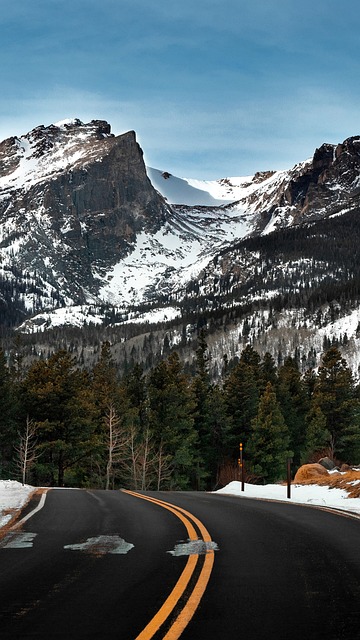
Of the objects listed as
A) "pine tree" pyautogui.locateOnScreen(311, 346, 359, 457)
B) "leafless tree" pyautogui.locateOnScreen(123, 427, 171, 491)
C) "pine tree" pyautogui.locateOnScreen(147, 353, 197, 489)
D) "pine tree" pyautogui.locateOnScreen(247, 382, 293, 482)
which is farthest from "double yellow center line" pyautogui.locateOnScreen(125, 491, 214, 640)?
"pine tree" pyautogui.locateOnScreen(311, 346, 359, 457)

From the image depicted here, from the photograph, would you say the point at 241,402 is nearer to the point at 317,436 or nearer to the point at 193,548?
the point at 317,436

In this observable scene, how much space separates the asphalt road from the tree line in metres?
36.1

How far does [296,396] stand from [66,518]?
60113mm

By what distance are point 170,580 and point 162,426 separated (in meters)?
52.8

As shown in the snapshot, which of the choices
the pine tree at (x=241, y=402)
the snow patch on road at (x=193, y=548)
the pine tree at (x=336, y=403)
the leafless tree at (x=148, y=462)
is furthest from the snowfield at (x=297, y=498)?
the pine tree at (x=336, y=403)

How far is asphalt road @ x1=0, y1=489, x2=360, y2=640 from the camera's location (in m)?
6.04

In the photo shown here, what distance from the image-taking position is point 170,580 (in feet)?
25.8

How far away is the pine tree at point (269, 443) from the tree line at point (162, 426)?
94 mm

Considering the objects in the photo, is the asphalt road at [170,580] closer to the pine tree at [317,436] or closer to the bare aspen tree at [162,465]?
the bare aspen tree at [162,465]

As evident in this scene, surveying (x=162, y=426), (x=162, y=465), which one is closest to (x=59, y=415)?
(x=162, y=465)

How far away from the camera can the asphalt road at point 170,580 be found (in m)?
6.04

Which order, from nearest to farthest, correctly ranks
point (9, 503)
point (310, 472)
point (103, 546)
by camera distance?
point (103, 546)
point (9, 503)
point (310, 472)

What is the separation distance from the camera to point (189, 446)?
61344 millimetres

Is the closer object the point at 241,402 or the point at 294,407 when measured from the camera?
the point at 241,402
